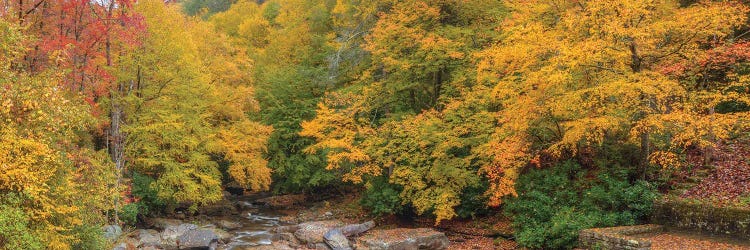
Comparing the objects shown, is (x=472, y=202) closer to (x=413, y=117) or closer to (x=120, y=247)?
(x=413, y=117)

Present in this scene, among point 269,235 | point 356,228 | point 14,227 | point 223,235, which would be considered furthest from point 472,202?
point 14,227

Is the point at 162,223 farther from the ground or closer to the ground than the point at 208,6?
closer to the ground

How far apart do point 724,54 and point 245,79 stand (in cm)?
2223

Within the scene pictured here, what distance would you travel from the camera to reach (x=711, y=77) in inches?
680

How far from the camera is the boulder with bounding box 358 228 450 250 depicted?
1741 cm

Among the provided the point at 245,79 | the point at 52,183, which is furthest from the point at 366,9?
the point at 52,183

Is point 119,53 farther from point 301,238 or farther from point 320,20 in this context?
point 320,20

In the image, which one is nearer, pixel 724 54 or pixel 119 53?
pixel 724 54

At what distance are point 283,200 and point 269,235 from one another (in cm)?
754

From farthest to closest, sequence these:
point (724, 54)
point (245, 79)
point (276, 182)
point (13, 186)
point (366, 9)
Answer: point (276, 182)
point (245, 79)
point (366, 9)
point (724, 54)
point (13, 186)

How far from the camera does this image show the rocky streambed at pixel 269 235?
1780cm

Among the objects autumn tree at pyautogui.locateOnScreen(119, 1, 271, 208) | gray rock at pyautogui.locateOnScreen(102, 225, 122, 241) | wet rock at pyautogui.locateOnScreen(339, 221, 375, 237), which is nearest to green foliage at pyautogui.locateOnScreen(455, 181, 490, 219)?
wet rock at pyautogui.locateOnScreen(339, 221, 375, 237)

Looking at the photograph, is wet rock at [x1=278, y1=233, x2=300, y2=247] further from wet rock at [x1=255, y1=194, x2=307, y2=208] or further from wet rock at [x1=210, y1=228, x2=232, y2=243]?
wet rock at [x1=255, y1=194, x2=307, y2=208]

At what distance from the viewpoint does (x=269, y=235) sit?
21.6 meters
